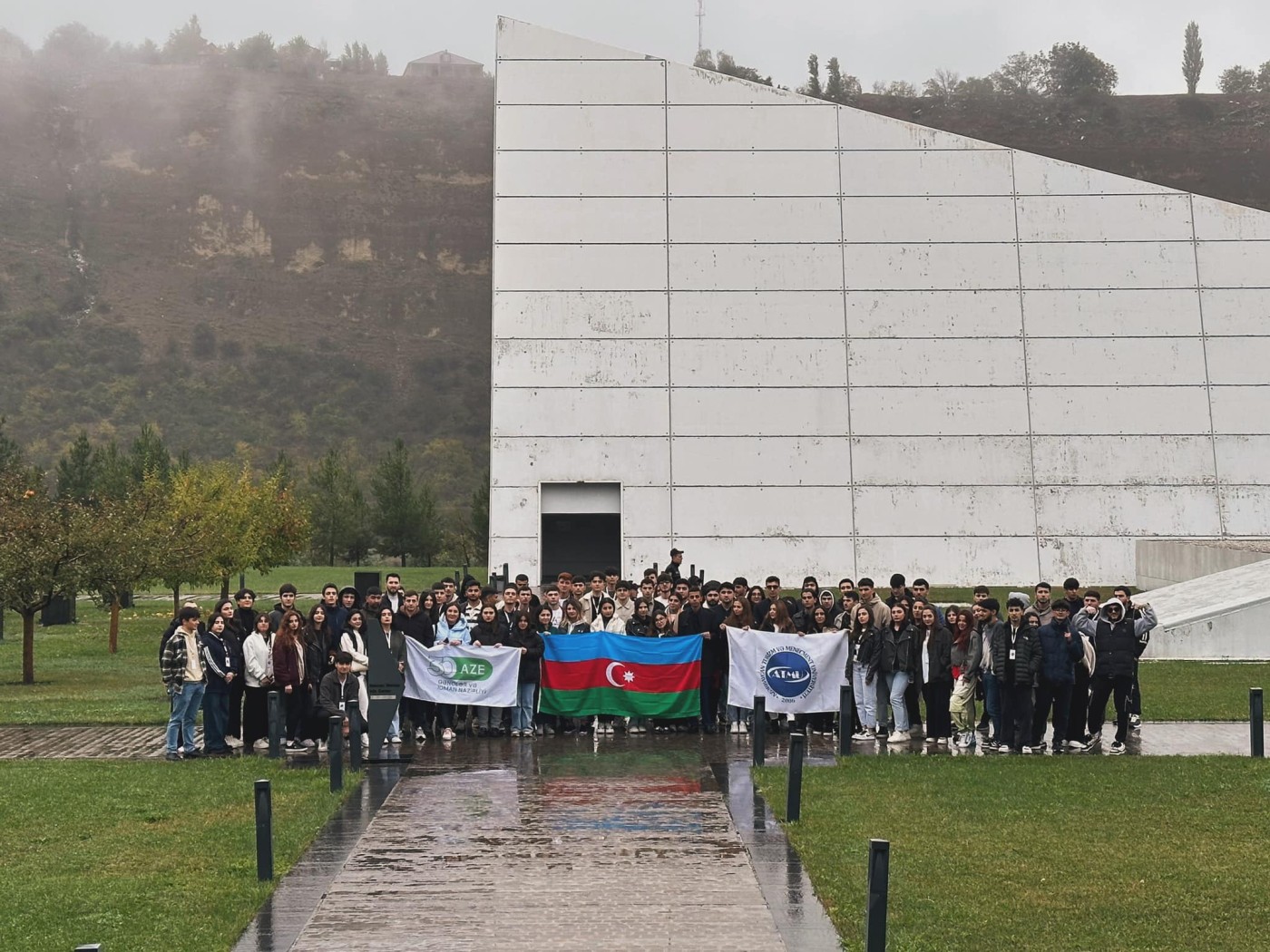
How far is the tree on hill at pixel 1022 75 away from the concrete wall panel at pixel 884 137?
146067 mm

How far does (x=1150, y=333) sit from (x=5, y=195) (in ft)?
533

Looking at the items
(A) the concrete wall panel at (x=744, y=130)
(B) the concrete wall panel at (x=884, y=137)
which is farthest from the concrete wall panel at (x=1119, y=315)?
(A) the concrete wall panel at (x=744, y=130)

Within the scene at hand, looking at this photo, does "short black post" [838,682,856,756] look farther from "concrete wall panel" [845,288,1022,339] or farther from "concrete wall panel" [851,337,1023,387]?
"concrete wall panel" [845,288,1022,339]

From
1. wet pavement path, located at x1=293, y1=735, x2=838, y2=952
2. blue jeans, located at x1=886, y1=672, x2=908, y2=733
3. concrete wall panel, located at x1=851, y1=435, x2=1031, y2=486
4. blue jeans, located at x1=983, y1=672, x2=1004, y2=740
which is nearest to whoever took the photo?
wet pavement path, located at x1=293, y1=735, x2=838, y2=952

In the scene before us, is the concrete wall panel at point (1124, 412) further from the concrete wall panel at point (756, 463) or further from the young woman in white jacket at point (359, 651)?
the young woman in white jacket at point (359, 651)

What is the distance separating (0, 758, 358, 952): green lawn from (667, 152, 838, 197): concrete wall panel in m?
31.5

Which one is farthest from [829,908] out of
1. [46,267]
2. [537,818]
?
[46,267]

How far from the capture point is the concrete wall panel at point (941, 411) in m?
44.2

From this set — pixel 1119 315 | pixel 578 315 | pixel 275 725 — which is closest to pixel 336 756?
pixel 275 725

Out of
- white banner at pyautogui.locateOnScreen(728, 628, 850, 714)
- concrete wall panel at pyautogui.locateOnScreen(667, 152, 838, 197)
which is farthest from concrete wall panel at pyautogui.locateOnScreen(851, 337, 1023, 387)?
white banner at pyautogui.locateOnScreen(728, 628, 850, 714)

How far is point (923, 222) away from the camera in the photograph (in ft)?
147

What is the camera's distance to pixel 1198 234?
44.9 meters

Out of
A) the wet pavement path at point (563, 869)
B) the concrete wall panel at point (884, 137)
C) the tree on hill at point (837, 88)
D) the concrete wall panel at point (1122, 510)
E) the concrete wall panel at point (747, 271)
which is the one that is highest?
the tree on hill at point (837, 88)

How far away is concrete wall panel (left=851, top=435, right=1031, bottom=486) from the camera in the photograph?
44.0m
